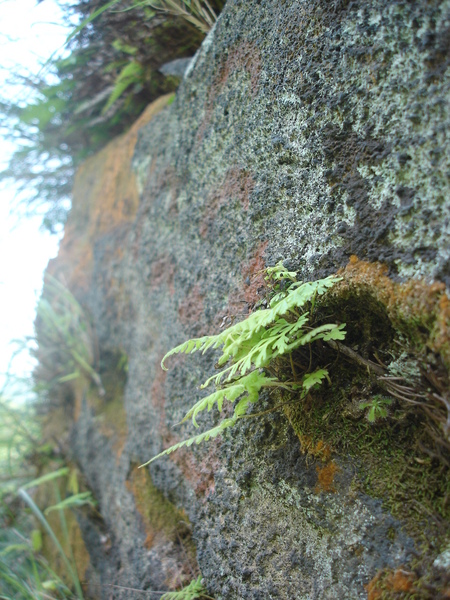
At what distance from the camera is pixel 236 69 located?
1949mm

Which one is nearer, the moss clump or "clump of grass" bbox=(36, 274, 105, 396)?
the moss clump

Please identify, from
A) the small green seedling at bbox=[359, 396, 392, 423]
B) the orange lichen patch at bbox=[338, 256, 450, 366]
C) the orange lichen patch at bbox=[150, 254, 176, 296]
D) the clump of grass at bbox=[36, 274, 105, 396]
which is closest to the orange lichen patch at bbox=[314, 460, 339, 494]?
the small green seedling at bbox=[359, 396, 392, 423]

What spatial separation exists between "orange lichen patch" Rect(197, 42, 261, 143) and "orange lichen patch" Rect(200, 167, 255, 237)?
33 centimetres

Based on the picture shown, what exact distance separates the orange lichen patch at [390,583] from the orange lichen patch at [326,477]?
0.26 meters

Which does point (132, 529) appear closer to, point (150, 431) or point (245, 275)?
point (150, 431)

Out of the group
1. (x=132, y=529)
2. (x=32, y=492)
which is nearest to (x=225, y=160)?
(x=132, y=529)

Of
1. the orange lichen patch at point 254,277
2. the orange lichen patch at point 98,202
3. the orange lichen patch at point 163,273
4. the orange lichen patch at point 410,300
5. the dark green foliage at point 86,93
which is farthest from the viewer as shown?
the orange lichen patch at point 98,202

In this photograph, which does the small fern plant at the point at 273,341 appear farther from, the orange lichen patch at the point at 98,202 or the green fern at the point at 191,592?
the orange lichen patch at the point at 98,202

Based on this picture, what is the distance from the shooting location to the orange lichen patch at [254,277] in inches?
68.4

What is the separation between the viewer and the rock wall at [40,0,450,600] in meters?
1.21

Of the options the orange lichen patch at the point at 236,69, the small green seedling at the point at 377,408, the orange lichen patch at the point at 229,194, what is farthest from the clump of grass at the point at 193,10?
the small green seedling at the point at 377,408

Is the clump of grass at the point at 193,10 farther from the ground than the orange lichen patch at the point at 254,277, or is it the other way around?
the clump of grass at the point at 193,10

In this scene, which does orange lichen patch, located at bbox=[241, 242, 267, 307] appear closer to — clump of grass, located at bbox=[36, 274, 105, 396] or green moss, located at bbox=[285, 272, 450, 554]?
green moss, located at bbox=[285, 272, 450, 554]

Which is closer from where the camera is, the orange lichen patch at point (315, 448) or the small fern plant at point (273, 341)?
the small fern plant at point (273, 341)
